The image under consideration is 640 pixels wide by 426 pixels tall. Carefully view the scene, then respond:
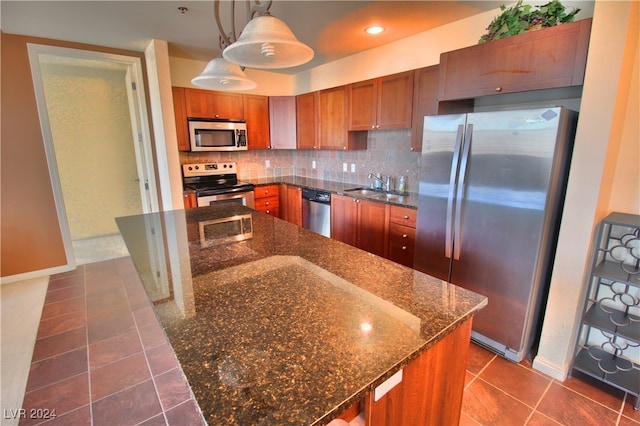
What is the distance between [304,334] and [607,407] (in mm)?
2013

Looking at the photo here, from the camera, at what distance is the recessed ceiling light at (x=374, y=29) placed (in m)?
2.78

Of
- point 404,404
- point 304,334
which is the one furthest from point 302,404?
point 404,404

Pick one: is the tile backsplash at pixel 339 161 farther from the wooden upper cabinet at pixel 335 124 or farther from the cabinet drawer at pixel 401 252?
the cabinet drawer at pixel 401 252

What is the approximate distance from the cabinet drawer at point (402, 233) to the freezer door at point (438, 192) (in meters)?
Result: 0.23

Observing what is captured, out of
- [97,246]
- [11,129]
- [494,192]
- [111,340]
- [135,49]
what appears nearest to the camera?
[494,192]

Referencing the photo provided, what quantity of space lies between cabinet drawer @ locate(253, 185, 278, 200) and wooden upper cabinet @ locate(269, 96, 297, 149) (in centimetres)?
64

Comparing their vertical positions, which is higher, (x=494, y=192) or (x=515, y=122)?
(x=515, y=122)

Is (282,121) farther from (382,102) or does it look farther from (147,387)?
(147,387)

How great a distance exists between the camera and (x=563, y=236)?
1.83 m

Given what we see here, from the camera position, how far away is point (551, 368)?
1.95 meters

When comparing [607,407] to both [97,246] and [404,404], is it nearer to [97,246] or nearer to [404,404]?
[404,404]

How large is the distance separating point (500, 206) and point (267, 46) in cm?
168

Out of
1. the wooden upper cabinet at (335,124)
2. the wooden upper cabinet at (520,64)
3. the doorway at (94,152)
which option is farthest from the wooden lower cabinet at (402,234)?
the doorway at (94,152)

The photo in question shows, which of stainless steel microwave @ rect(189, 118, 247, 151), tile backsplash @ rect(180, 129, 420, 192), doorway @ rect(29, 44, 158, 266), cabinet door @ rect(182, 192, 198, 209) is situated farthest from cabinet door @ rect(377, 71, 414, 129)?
doorway @ rect(29, 44, 158, 266)
